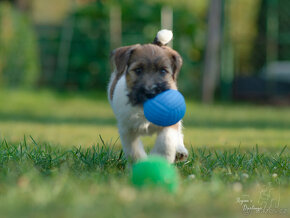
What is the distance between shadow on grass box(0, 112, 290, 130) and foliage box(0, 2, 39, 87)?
192 cm

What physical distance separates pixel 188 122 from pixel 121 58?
5488mm

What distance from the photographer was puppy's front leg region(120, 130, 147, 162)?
14.0 ft

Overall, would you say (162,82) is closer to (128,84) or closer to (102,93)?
(128,84)

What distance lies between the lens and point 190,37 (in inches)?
599

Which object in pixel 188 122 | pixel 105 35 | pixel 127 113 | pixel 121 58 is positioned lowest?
pixel 188 122

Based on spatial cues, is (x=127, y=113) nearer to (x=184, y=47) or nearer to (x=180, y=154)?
(x=180, y=154)

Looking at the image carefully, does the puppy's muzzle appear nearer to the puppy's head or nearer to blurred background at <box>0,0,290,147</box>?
the puppy's head

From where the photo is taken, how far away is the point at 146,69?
4.38 metres

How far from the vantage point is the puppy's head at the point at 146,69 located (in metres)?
4.06

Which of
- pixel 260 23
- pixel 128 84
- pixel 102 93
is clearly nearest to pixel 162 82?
Result: pixel 128 84

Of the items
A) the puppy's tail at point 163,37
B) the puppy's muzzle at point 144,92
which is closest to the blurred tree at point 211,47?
the puppy's tail at point 163,37

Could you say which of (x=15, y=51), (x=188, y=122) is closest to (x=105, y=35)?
(x=15, y=51)

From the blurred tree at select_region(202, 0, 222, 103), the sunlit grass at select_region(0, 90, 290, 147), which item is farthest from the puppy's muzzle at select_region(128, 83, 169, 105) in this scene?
the blurred tree at select_region(202, 0, 222, 103)

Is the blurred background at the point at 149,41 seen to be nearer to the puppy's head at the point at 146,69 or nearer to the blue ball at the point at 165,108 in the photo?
the puppy's head at the point at 146,69
